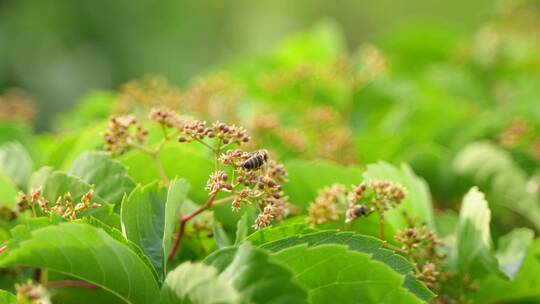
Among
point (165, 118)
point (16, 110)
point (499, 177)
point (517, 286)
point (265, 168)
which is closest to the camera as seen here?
point (265, 168)

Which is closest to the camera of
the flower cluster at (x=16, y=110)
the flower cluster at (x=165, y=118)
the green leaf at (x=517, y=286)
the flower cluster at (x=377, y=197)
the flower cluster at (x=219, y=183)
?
the flower cluster at (x=219, y=183)

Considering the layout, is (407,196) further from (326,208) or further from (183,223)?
(183,223)

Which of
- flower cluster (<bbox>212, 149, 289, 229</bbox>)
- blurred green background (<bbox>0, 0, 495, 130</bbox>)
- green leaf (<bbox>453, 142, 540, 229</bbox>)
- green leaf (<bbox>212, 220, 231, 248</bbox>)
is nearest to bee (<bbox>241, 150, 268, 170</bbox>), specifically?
flower cluster (<bbox>212, 149, 289, 229</bbox>)

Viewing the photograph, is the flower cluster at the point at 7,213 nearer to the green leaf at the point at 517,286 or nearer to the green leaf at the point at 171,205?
the green leaf at the point at 171,205

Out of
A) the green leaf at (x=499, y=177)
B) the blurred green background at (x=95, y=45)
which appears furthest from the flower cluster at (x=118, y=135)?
the blurred green background at (x=95, y=45)

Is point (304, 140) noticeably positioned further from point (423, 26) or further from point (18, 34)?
point (18, 34)

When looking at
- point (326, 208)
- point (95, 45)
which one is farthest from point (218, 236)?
point (95, 45)

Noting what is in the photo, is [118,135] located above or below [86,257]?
above
